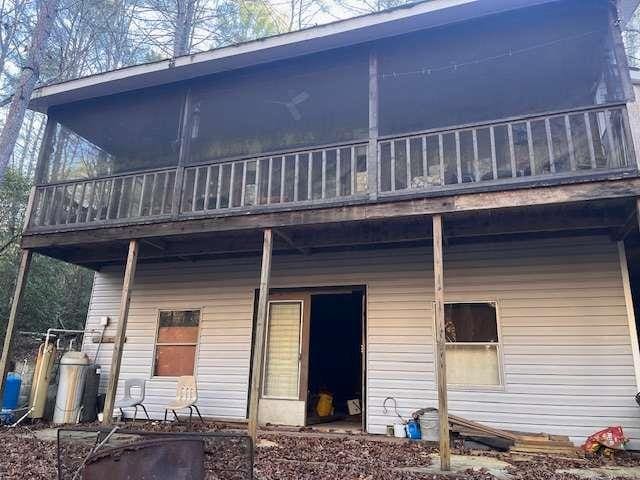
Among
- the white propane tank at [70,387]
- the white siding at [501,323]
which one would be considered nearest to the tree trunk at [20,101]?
the white propane tank at [70,387]

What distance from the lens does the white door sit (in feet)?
24.5

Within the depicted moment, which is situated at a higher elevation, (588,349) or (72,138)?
(72,138)

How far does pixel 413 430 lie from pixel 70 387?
5.69 meters

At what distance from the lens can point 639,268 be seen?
23.8ft

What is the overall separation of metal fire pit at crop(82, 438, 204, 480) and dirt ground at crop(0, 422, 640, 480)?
1240mm

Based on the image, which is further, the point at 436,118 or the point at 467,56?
the point at 436,118

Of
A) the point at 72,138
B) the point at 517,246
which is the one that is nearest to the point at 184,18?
the point at 72,138

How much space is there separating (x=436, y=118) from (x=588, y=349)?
4.46 metres

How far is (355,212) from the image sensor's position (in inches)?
239

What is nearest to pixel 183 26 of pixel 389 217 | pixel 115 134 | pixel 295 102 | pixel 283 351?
pixel 115 134

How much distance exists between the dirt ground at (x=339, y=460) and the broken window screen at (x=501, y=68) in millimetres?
4154

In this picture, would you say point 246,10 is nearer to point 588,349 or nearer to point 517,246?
point 517,246

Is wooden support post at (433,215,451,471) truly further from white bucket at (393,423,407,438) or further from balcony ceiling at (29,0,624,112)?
balcony ceiling at (29,0,624,112)

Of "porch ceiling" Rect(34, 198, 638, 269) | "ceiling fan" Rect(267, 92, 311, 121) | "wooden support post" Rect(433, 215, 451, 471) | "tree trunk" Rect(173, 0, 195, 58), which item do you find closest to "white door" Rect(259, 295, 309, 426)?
"porch ceiling" Rect(34, 198, 638, 269)
